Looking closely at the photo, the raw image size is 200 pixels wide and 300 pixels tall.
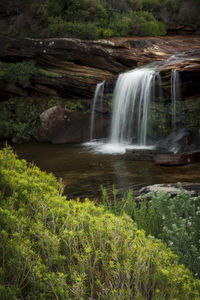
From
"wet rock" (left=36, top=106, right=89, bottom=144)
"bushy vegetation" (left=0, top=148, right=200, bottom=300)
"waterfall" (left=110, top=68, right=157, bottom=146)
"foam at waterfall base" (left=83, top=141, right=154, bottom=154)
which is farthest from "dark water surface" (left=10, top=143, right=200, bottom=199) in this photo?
"bushy vegetation" (left=0, top=148, right=200, bottom=300)

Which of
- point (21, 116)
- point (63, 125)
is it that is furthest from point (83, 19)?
point (63, 125)

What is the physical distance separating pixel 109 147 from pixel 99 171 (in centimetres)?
386

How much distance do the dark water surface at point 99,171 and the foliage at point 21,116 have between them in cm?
352

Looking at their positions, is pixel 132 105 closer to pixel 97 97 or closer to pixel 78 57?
pixel 97 97

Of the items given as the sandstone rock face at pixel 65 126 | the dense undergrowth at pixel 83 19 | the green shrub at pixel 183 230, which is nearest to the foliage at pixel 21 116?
the sandstone rock face at pixel 65 126

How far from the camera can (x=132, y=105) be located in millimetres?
13133

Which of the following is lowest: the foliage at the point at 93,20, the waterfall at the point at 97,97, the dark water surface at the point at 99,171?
the dark water surface at the point at 99,171

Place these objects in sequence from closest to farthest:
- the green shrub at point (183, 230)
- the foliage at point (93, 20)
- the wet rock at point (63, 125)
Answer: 1. the green shrub at point (183, 230)
2. the wet rock at point (63, 125)
3. the foliage at point (93, 20)

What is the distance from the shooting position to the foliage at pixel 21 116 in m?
14.8

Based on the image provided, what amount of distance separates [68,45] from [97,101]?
291 cm

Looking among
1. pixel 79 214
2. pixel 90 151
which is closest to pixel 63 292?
pixel 79 214

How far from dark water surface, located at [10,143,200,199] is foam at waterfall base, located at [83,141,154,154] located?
591 mm

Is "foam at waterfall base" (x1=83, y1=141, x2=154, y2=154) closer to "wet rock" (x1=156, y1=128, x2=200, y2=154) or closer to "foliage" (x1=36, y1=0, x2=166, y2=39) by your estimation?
"wet rock" (x1=156, y1=128, x2=200, y2=154)

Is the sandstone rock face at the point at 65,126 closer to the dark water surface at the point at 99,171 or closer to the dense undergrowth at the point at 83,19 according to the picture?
the dark water surface at the point at 99,171
